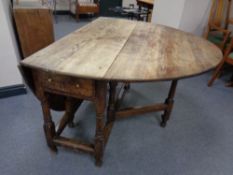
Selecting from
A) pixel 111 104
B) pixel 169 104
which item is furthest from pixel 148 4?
pixel 111 104

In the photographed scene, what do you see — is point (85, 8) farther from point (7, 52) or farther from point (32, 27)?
point (7, 52)

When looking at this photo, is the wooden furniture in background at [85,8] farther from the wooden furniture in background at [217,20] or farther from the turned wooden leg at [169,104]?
the turned wooden leg at [169,104]

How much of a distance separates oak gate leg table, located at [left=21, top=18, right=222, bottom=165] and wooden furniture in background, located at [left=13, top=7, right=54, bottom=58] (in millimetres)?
985

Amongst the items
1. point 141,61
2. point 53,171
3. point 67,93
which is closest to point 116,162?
point 53,171

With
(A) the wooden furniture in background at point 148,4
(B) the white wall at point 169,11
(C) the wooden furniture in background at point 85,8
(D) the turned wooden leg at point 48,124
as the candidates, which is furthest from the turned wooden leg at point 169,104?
(C) the wooden furniture in background at point 85,8

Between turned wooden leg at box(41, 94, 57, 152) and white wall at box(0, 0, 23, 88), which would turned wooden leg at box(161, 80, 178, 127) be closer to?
turned wooden leg at box(41, 94, 57, 152)

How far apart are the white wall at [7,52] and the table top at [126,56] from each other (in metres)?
0.84

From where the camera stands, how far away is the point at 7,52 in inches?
74.2

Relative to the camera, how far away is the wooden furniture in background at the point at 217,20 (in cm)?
274

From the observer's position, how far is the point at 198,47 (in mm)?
1360

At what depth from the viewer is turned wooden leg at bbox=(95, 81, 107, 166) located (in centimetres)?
100

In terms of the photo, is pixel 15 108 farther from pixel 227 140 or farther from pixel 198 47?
pixel 227 140

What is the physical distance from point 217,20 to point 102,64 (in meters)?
2.78

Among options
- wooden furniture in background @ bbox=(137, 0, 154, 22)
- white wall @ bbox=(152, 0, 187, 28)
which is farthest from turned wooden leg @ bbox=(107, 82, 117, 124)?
wooden furniture in background @ bbox=(137, 0, 154, 22)
